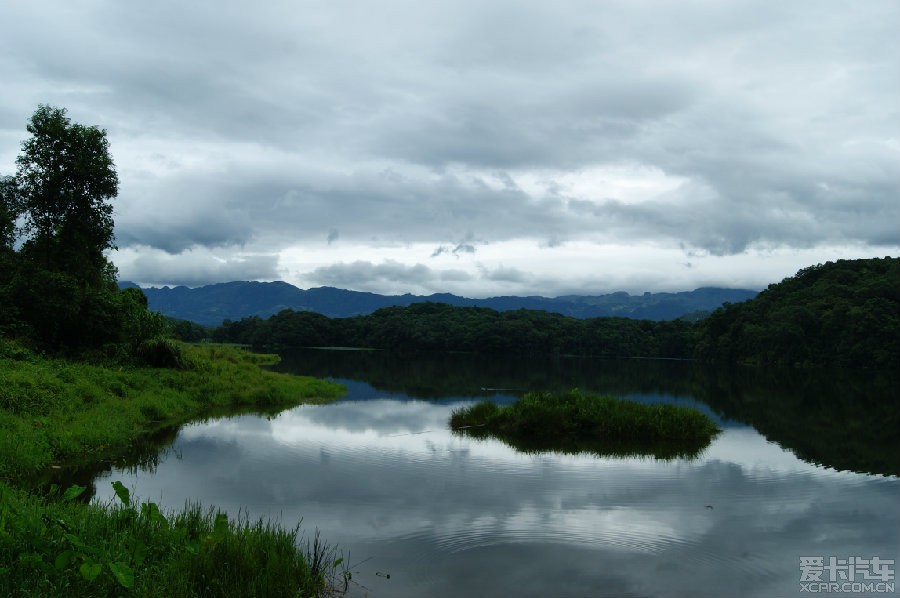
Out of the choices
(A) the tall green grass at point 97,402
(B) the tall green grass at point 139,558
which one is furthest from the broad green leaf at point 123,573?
(A) the tall green grass at point 97,402

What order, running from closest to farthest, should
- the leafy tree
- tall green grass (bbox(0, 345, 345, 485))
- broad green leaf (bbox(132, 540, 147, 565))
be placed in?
broad green leaf (bbox(132, 540, 147, 565)) < tall green grass (bbox(0, 345, 345, 485)) < the leafy tree

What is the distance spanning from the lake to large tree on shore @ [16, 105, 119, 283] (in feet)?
42.3

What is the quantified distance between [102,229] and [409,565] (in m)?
29.9

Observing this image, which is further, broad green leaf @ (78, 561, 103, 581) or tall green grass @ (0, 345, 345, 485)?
tall green grass @ (0, 345, 345, 485)

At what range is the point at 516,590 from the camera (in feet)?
35.6

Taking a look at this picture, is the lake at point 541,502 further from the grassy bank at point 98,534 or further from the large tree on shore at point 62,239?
the large tree on shore at point 62,239

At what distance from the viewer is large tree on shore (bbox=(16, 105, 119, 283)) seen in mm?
31938

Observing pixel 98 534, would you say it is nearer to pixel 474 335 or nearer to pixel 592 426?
pixel 592 426

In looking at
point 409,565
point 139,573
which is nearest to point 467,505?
point 409,565

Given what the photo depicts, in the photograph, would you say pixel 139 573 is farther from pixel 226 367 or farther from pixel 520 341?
pixel 520 341

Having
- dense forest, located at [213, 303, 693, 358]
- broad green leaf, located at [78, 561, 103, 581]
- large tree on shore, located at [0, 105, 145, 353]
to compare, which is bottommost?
dense forest, located at [213, 303, 693, 358]

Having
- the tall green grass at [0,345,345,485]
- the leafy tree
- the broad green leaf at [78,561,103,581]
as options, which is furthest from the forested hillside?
the broad green leaf at [78,561,103,581]

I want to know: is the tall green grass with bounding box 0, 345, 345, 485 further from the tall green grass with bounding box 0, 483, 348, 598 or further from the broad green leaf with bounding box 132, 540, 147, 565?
the broad green leaf with bounding box 132, 540, 147, 565

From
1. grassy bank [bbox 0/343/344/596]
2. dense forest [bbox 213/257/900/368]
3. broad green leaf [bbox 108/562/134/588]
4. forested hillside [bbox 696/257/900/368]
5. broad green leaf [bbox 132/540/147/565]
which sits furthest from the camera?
dense forest [bbox 213/257/900/368]
